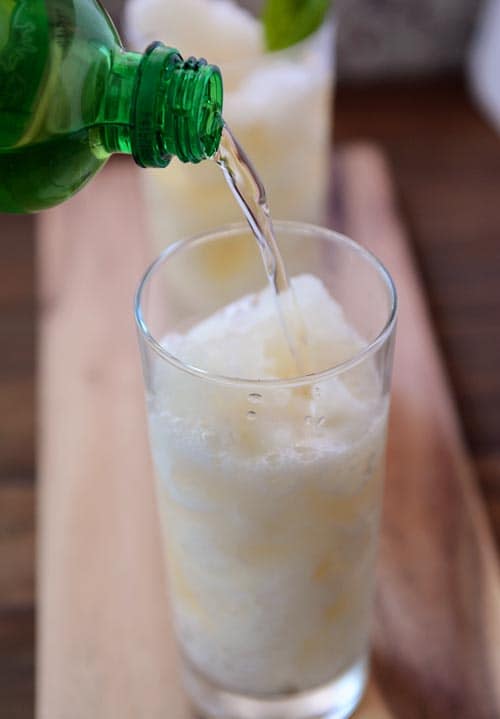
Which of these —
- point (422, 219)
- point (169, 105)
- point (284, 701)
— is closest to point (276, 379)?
point (169, 105)

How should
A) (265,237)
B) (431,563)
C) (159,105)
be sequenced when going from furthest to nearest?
(431,563) → (265,237) → (159,105)

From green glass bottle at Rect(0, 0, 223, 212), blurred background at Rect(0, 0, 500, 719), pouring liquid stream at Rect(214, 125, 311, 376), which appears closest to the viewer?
green glass bottle at Rect(0, 0, 223, 212)

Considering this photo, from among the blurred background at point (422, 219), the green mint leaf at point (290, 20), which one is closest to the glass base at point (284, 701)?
the blurred background at point (422, 219)

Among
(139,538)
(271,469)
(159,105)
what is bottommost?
(139,538)

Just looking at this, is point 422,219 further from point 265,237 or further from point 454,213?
point 265,237

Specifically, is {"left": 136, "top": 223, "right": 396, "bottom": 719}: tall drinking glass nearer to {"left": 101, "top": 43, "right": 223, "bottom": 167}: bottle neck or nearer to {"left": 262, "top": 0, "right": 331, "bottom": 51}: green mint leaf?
{"left": 101, "top": 43, "right": 223, "bottom": 167}: bottle neck

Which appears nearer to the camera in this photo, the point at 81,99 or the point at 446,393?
the point at 81,99

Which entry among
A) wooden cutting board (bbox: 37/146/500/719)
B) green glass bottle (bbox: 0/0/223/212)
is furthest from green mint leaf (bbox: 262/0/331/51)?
green glass bottle (bbox: 0/0/223/212)
